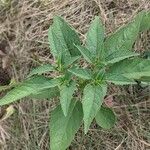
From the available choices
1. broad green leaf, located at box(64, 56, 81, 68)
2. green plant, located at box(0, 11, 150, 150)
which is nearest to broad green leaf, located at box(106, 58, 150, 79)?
green plant, located at box(0, 11, 150, 150)

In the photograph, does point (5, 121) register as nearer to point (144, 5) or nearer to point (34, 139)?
point (34, 139)

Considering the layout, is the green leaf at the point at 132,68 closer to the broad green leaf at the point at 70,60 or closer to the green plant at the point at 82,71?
the green plant at the point at 82,71

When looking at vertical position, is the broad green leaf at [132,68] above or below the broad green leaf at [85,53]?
below

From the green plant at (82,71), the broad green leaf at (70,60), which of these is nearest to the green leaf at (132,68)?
the green plant at (82,71)

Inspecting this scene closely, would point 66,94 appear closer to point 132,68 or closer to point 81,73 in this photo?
point 81,73

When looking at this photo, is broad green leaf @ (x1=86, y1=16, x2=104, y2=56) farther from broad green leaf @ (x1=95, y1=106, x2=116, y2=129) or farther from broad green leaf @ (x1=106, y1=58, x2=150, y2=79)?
broad green leaf @ (x1=95, y1=106, x2=116, y2=129)

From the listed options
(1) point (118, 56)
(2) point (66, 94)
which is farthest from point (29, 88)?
(1) point (118, 56)

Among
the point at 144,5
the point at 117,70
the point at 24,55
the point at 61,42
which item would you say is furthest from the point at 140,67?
the point at 24,55
